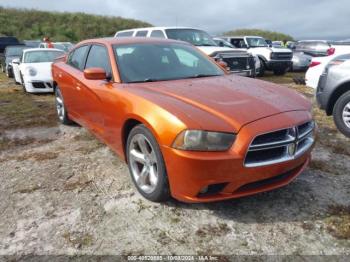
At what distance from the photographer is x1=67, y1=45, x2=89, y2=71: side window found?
510 centimetres

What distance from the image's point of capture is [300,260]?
2.56 m

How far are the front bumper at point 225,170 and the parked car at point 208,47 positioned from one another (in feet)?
24.2

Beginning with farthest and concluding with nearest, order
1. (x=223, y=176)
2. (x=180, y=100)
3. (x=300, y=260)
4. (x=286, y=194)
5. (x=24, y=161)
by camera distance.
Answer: (x=24, y=161)
(x=286, y=194)
(x=180, y=100)
(x=223, y=176)
(x=300, y=260)

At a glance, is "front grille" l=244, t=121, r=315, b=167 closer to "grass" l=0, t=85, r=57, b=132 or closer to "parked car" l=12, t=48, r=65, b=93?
"grass" l=0, t=85, r=57, b=132

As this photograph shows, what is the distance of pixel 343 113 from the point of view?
5312 mm

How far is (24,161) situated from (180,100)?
2.51 metres

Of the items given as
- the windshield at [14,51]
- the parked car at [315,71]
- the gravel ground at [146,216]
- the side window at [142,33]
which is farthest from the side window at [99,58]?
the windshield at [14,51]

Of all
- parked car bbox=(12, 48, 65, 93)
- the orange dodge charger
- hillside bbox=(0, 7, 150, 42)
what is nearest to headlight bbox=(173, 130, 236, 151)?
the orange dodge charger

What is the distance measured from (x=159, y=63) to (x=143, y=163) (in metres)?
1.38

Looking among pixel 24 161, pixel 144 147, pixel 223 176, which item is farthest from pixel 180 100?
pixel 24 161

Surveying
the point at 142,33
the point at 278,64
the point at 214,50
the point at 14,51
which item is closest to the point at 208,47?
the point at 214,50

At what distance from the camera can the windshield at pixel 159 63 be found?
397 cm

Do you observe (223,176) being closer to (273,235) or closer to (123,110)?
(273,235)

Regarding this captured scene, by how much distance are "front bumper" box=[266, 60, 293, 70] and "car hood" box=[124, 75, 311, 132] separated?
1011 cm
